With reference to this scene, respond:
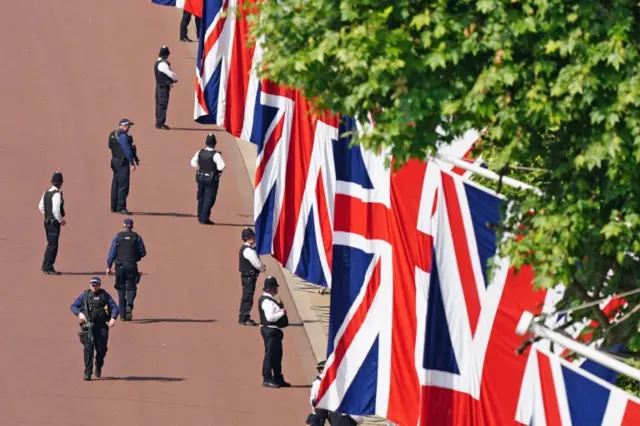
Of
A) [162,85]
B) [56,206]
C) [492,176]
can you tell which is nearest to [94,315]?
[56,206]

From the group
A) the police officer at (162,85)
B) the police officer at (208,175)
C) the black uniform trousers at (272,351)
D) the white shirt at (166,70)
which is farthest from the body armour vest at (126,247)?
the white shirt at (166,70)

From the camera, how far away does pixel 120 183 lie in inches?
1070

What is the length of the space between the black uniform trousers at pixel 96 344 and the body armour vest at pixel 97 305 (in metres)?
0.11

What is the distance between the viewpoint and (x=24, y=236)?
85.3 ft

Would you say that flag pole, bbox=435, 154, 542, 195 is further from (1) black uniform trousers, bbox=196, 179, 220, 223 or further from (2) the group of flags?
(1) black uniform trousers, bbox=196, 179, 220, 223

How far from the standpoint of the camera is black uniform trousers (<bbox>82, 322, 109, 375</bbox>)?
2036 cm

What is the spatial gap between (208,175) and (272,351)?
6470 mm

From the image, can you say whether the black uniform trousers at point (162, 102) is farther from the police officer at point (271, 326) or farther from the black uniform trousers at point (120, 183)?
the police officer at point (271, 326)

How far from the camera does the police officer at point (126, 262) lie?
22562mm

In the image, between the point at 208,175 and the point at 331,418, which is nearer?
the point at 331,418

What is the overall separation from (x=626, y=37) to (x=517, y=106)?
2.54 feet

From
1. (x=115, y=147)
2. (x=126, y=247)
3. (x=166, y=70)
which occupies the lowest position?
(x=126, y=247)

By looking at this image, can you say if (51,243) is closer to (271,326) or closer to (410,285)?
(271,326)

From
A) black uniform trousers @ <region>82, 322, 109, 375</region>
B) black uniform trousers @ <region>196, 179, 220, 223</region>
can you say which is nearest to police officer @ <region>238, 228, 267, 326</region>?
black uniform trousers @ <region>82, 322, 109, 375</region>
